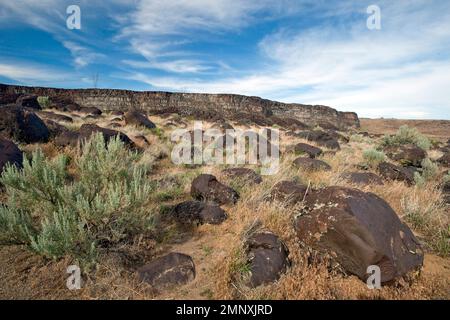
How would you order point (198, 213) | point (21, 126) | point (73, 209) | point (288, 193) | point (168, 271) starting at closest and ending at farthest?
point (168, 271), point (73, 209), point (198, 213), point (288, 193), point (21, 126)

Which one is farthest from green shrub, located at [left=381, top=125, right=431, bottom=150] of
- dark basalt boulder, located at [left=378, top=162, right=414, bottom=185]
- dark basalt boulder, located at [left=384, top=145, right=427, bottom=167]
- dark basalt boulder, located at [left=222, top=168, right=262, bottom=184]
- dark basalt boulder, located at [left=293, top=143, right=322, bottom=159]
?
dark basalt boulder, located at [left=222, top=168, right=262, bottom=184]

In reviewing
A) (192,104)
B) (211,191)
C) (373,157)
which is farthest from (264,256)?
(192,104)

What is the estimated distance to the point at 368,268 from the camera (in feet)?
10.2

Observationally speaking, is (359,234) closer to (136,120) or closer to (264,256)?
(264,256)

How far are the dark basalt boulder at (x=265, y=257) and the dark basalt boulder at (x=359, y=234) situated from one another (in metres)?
0.42

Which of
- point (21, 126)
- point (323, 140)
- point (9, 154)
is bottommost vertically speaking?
point (9, 154)

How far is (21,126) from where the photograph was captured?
7.64 meters

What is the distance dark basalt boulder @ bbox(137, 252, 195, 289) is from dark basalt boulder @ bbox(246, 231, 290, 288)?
0.66 metres

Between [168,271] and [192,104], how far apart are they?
99.3 feet

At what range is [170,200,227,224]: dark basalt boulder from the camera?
4359 mm

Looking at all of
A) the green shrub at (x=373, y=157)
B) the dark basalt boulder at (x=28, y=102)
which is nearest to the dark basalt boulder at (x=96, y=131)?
the green shrub at (x=373, y=157)

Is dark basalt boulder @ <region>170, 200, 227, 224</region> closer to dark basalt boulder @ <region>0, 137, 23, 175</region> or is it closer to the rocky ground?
the rocky ground
